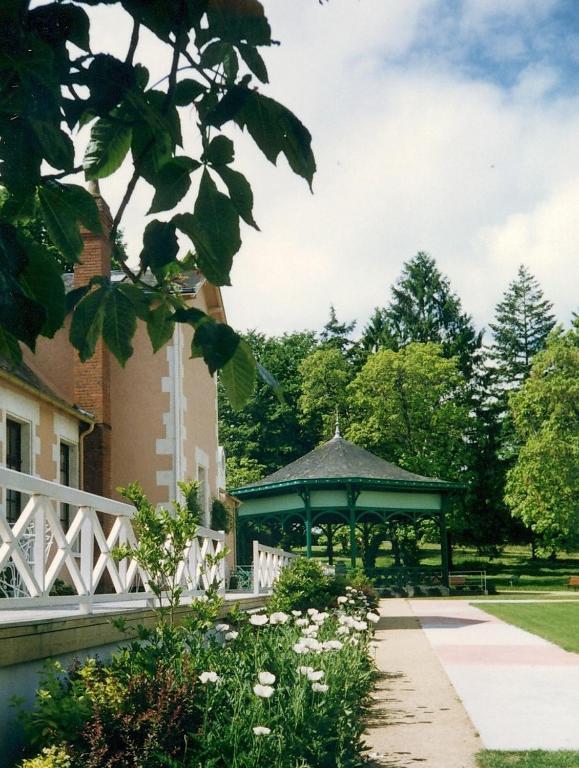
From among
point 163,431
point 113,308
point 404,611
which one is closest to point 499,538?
point 404,611

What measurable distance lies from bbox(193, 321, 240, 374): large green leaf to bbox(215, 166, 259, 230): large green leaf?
19cm

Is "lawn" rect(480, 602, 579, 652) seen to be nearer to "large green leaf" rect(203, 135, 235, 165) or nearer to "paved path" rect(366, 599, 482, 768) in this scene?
"paved path" rect(366, 599, 482, 768)

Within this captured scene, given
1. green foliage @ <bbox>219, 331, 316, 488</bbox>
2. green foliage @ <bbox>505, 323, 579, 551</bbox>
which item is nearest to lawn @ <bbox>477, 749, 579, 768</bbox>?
green foliage @ <bbox>505, 323, 579, 551</bbox>

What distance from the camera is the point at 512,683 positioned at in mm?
10453

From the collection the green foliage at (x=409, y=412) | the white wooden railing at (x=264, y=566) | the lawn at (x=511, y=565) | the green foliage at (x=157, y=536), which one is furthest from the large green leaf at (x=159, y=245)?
the green foliage at (x=409, y=412)

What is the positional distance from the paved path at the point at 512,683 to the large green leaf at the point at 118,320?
6.34 metres

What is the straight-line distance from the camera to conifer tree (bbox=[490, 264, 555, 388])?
60.9m

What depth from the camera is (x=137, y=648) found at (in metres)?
5.56

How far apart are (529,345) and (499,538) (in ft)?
45.9

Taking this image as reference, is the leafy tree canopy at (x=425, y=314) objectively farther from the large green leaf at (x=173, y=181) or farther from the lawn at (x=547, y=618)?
the large green leaf at (x=173, y=181)

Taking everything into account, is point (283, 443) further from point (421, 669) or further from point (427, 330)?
point (421, 669)

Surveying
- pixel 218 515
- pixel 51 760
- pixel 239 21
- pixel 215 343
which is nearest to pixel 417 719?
pixel 51 760

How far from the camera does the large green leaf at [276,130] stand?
161 cm

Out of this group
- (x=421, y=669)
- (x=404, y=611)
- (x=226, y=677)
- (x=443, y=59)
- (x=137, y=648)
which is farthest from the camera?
(x=404, y=611)
